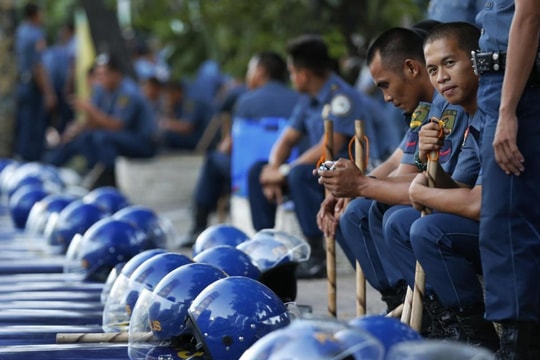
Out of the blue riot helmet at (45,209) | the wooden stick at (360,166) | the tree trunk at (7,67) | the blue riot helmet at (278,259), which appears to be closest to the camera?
the wooden stick at (360,166)

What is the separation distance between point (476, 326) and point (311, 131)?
391 cm

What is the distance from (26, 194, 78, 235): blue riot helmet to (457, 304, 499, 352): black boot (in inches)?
241

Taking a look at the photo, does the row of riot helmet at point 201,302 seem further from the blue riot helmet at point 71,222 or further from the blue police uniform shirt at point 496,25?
the blue riot helmet at point 71,222

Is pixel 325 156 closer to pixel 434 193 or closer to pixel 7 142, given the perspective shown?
pixel 434 193

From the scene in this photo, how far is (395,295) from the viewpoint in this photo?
6.10 meters

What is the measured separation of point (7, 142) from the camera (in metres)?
18.7

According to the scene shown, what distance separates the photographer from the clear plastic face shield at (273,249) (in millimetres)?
6918

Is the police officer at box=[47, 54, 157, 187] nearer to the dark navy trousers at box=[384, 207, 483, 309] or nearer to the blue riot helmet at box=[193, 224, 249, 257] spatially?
the blue riot helmet at box=[193, 224, 249, 257]

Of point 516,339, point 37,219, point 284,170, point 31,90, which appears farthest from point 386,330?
point 31,90

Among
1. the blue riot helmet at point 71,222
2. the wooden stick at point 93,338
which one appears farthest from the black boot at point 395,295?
the blue riot helmet at point 71,222

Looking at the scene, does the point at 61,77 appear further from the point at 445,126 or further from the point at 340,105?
the point at 445,126

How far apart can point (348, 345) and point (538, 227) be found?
1284mm

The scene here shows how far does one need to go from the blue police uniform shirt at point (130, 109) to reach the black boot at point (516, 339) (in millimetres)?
10000

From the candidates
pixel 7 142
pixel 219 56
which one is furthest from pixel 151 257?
pixel 7 142
